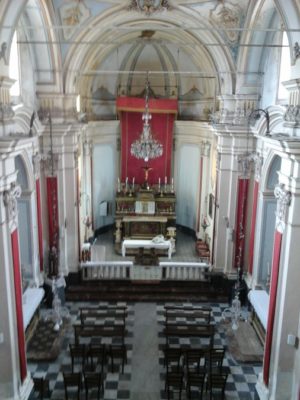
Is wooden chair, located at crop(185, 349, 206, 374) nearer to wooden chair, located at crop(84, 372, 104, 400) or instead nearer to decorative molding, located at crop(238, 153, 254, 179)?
wooden chair, located at crop(84, 372, 104, 400)

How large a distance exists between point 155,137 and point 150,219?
3.66 metres

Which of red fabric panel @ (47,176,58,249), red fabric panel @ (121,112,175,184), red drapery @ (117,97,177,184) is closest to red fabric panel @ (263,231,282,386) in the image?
red fabric panel @ (47,176,58,249)

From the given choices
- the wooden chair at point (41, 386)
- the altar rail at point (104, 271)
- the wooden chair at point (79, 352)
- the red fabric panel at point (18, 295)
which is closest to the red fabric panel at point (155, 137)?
the altar rail at point (104, 271)

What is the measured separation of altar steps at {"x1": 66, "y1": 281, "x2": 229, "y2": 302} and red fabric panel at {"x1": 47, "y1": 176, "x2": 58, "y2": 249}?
72.4 inches

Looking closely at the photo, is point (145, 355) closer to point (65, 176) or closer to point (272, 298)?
point (272, 298)

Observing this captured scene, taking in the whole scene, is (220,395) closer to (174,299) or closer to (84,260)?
(174,299)

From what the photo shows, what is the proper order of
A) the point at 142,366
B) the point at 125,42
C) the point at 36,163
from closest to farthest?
the point at 142,366, the point at 125,42, the point at 36,163

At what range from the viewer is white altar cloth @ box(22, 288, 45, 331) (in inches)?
417

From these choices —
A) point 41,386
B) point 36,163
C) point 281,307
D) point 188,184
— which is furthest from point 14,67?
point 188,184

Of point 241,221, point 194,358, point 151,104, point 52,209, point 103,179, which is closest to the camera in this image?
point 194,358

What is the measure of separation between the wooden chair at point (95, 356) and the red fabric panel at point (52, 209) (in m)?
3.98

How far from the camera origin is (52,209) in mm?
13094

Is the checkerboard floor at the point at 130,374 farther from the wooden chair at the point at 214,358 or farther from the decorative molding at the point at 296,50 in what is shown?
the decorative molding at the point at 296,50

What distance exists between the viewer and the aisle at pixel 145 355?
31.4 feet
